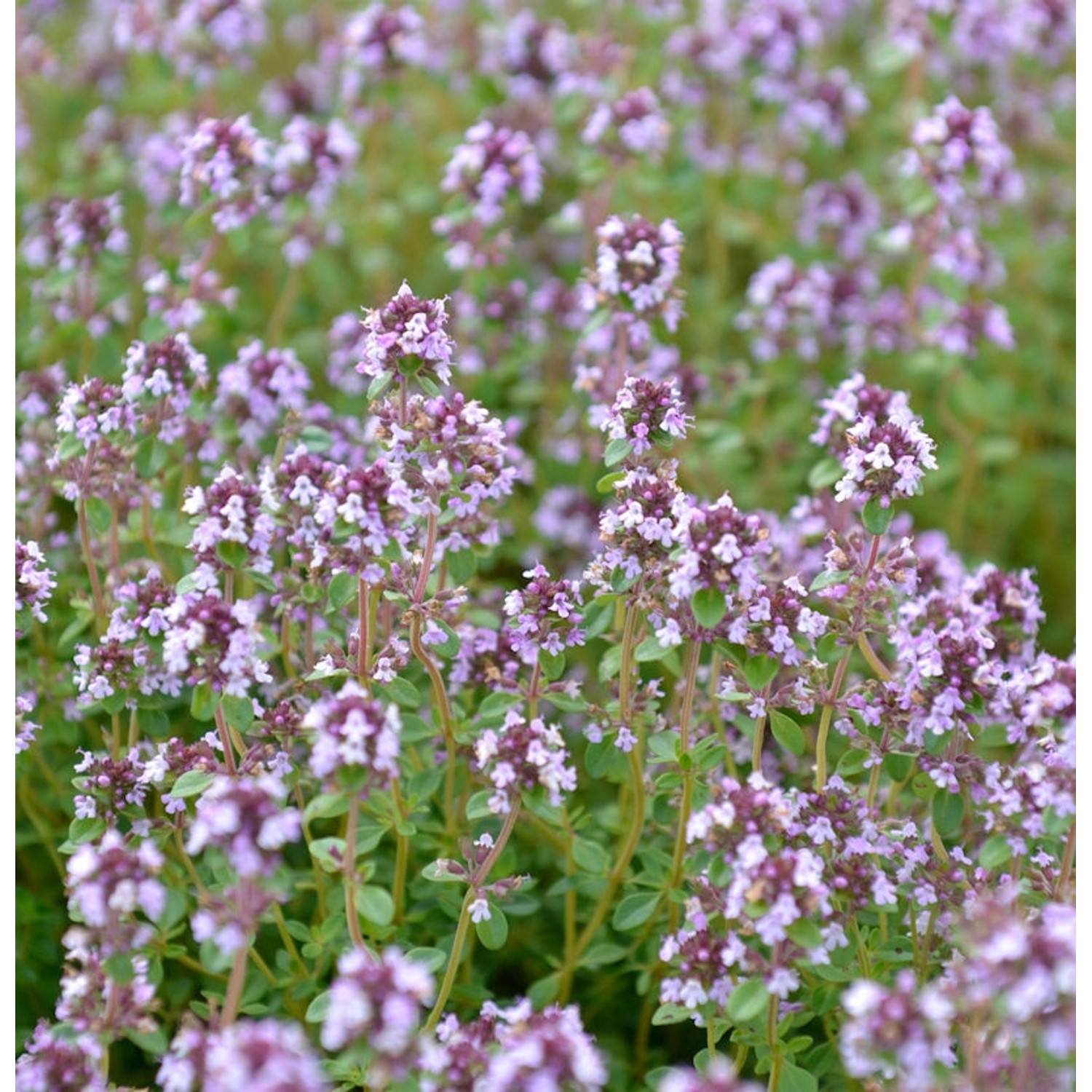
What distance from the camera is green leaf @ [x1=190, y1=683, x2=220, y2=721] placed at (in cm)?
286

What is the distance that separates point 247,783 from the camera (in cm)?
241

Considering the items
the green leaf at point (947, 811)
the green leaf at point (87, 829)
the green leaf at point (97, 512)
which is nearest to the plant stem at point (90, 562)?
the green leaf at point (97, 512)

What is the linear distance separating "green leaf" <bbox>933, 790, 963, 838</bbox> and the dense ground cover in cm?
4

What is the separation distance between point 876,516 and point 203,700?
1.55 m

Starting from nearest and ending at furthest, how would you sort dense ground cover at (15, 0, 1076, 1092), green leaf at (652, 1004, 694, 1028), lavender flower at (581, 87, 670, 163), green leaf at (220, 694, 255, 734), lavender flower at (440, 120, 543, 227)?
dense ground cover at (15, 0, 1076, 1092) < green leaf at (652, 1004, 694, 1028) < green leaf at (220, 694, 255, 734) < lavender flower at (440, 120, 543, 227) < lavender flower at (581, 87, 670, 163)

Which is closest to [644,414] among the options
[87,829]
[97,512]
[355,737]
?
[355,737]

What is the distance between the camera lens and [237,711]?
2.93 metres

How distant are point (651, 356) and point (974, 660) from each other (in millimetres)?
2133

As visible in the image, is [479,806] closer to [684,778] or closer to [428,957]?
[428,957]

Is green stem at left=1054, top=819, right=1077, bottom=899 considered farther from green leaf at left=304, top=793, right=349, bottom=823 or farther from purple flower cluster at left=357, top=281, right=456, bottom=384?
purple flower cluster at left=357, top=281, right=456, bottom=384

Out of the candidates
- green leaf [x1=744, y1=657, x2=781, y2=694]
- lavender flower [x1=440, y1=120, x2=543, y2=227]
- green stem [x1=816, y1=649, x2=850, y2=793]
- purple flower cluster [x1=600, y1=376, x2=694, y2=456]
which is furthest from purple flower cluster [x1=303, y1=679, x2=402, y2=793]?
lavender flower [x1=440, y1=120, x2=543, y2=227]

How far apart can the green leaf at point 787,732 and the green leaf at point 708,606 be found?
15.3 inches

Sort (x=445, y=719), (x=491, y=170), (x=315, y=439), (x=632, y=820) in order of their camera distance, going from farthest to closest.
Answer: (x=491, y=170) < (x=315, y=439) < (x=632, y=820) < (x=445, y=719)

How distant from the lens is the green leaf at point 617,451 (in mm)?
3121
